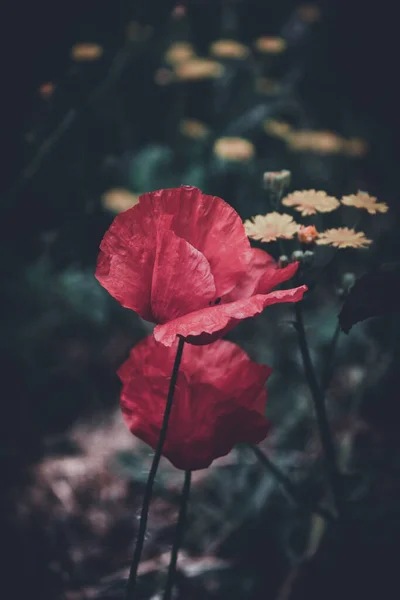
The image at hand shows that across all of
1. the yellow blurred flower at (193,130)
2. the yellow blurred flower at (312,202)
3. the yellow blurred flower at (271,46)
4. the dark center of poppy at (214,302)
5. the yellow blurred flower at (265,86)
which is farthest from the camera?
the yellow blurred flower at (265,86)

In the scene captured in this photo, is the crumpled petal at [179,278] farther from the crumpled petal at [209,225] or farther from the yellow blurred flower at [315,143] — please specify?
the yellow blurred flower at [315,143]

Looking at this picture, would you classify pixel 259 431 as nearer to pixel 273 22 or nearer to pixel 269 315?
pixel 269 315

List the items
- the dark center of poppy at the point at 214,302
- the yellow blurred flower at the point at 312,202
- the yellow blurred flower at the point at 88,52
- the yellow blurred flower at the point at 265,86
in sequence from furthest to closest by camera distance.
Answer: the yellow blurred flower at the point at 265,86 → the yellow blurred flower at the point at 88,52 → the yellow blurred flower at the point at 312,202 → the dark center of poppy at the point at 214,302

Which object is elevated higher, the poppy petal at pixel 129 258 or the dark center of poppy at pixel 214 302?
the poppy petal at pixel 129 258

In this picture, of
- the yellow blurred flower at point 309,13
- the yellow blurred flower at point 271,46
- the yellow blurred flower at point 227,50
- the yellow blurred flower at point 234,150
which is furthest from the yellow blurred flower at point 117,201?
the yellow blurred flower at point 309,13

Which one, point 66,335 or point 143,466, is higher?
point 66,335

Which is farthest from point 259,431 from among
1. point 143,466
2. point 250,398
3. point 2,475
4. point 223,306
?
point 2,475

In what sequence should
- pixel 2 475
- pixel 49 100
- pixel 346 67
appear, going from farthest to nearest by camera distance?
pixel 346 67, pixel 2 475, pixel 49 100
